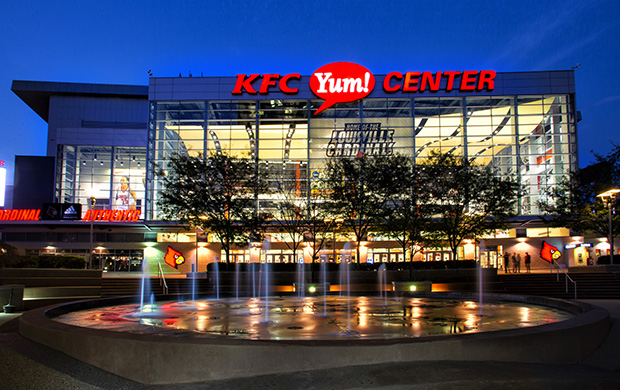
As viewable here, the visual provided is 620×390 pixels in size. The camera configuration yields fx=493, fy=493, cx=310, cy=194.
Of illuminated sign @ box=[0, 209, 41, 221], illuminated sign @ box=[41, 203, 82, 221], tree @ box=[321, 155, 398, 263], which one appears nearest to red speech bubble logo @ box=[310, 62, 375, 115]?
tree @ box=[321, 155, 398, 263]

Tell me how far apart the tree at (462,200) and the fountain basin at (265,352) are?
24.1 meters

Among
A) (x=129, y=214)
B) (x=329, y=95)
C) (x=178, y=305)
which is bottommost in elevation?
(x=178, y=305)

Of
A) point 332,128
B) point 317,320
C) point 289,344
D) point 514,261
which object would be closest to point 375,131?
point 332,128

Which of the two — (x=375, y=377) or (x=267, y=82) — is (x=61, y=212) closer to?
(x=267, y=82)

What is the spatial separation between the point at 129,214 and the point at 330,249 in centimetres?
1911

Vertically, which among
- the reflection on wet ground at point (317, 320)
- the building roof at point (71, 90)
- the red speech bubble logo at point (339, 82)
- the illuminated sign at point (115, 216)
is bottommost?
the reflection on wet ground at point (317, 320)

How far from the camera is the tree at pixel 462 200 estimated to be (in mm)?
30688

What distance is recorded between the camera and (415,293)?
20547mm

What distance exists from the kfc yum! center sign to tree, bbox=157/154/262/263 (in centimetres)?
1734

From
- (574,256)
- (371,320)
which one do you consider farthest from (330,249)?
(371,320)

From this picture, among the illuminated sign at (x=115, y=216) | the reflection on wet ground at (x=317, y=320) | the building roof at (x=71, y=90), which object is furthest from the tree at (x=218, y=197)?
the building roof at (x=71, y=90)

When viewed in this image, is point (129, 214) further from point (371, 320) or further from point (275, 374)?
point (275, 374)

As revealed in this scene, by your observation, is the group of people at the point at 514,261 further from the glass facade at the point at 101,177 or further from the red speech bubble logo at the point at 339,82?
the glass facade at the point at 101,177

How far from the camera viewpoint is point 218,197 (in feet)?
104
